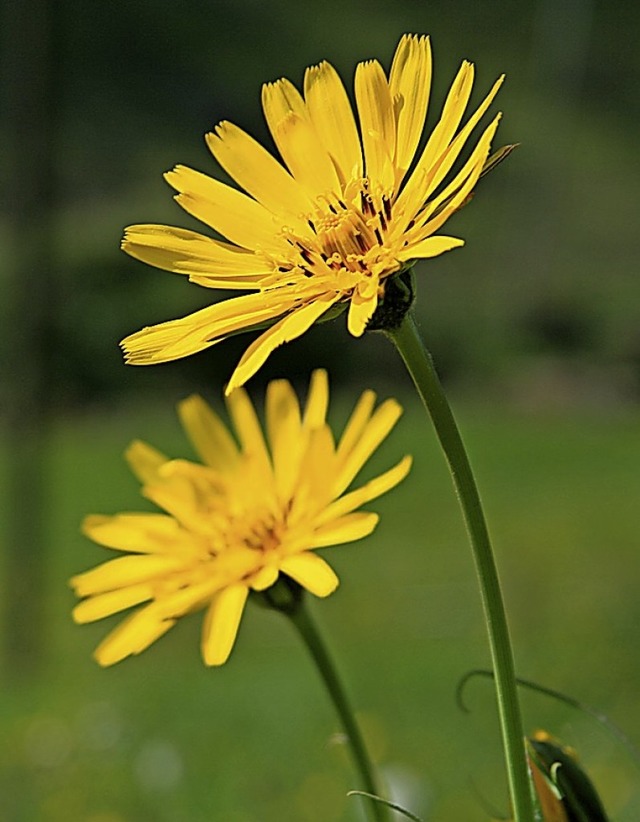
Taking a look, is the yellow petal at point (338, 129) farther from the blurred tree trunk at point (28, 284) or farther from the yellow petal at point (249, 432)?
the blurred tree trunk at point (28, 284)

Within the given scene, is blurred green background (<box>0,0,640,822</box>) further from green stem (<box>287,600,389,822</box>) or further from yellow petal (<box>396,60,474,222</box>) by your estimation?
yellow petal (<box>396,60,474,222</box>)

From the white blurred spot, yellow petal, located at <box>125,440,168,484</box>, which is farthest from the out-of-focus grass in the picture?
yellow petal, located at <box>125,440,168,484</box>

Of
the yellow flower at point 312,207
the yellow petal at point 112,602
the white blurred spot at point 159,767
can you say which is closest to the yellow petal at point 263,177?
the yellow flower at point 312,207

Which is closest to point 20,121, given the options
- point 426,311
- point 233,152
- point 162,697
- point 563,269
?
point 162,697

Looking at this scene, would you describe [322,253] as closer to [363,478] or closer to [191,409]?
[191,409]

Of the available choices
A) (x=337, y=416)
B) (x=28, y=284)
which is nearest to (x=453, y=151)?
(x=28, y=284)

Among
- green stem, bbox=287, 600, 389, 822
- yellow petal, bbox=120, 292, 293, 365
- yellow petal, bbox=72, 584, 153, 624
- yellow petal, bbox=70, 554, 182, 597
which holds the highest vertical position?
yellow petal, bbox=120, 292, 293, 365
